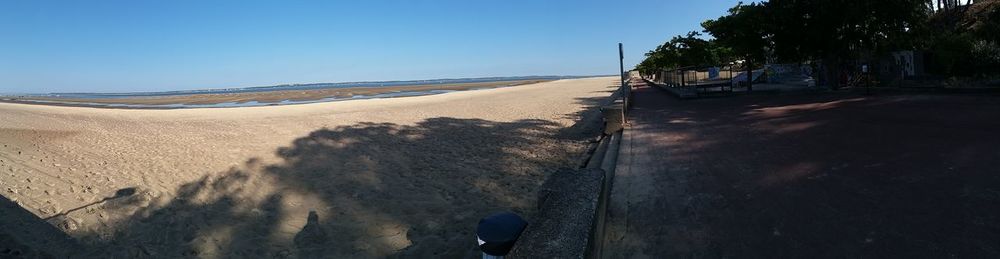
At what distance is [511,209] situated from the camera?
19.0 feet

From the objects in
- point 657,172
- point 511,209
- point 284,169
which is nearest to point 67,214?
point 284,169

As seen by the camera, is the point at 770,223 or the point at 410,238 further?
the point at 410,238

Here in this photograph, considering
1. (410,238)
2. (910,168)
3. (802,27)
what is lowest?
(410,238)

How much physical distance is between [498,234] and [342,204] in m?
4.02

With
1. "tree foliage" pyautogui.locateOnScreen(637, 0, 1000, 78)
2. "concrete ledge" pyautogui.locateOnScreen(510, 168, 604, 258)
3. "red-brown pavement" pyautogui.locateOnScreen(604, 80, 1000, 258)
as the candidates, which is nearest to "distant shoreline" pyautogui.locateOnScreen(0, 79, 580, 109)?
"tree foliage" pyautogui.locateOnScreen(637, 0, 1000, 78)

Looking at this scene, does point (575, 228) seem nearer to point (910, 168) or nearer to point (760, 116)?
point (910, 168)

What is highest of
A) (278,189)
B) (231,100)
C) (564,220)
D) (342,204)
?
(231,100)

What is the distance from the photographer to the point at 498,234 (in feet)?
8.89

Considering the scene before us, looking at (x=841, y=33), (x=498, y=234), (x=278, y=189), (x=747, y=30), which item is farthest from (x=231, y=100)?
(x=498, y=234)

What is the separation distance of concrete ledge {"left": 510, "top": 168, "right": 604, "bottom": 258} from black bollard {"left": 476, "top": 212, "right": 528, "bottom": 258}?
0.06 meters

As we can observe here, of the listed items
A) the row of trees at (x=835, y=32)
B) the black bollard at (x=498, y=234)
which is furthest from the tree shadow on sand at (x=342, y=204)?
the row of trees at (x=835, y=32)

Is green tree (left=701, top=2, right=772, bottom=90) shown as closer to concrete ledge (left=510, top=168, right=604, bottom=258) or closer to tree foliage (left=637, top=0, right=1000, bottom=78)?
tree foliage (left=637, top=0, right=1000, bottom=78)

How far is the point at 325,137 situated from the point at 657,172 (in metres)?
8.51

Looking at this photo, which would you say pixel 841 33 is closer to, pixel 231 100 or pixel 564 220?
pixel 564 220
